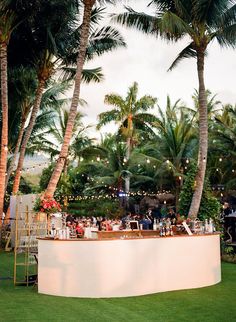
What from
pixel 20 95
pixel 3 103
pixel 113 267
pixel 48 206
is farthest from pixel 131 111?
pixel 113 267

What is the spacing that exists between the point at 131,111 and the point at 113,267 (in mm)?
22264

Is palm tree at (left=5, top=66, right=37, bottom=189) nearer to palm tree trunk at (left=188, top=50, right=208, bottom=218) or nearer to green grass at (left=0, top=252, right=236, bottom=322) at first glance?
palm tree trunk at (left=188, top=50, right=208, bottom=218)

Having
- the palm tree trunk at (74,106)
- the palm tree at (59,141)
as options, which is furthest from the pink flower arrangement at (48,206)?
the palm tree at (59,141)

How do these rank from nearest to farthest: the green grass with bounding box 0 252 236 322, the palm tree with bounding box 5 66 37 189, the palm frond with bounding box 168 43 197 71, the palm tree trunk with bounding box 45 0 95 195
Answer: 1. the green grass with bounding box 0 252 236 322
2. the palm tree trunk with bounding box 45 0 95 195
3. the palm frond with bounding box 168 43 197 71
4. the palm tree with bounding box 5 66 37 189


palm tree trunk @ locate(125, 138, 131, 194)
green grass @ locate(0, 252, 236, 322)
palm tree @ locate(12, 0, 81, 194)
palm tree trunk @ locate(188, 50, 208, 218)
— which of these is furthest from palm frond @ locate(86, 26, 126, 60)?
green grass @ locate(0, 252, 236, 322)

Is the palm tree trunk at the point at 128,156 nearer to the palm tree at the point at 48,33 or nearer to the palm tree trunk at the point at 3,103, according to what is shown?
the palm tree at the point at 48,33

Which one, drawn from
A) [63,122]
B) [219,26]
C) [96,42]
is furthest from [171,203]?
[219,26]

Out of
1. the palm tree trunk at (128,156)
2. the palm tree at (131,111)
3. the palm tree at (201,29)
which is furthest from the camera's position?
the palm tree at (131,111)

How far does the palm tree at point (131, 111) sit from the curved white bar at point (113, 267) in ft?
68.4

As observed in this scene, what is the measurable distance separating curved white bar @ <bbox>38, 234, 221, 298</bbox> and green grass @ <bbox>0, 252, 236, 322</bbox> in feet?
0.74

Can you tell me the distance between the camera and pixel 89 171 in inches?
1236

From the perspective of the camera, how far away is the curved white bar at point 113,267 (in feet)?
28.7

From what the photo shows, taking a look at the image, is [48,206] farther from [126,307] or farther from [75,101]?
[75,101]

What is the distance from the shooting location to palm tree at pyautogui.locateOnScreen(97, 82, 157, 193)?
30266 mm
